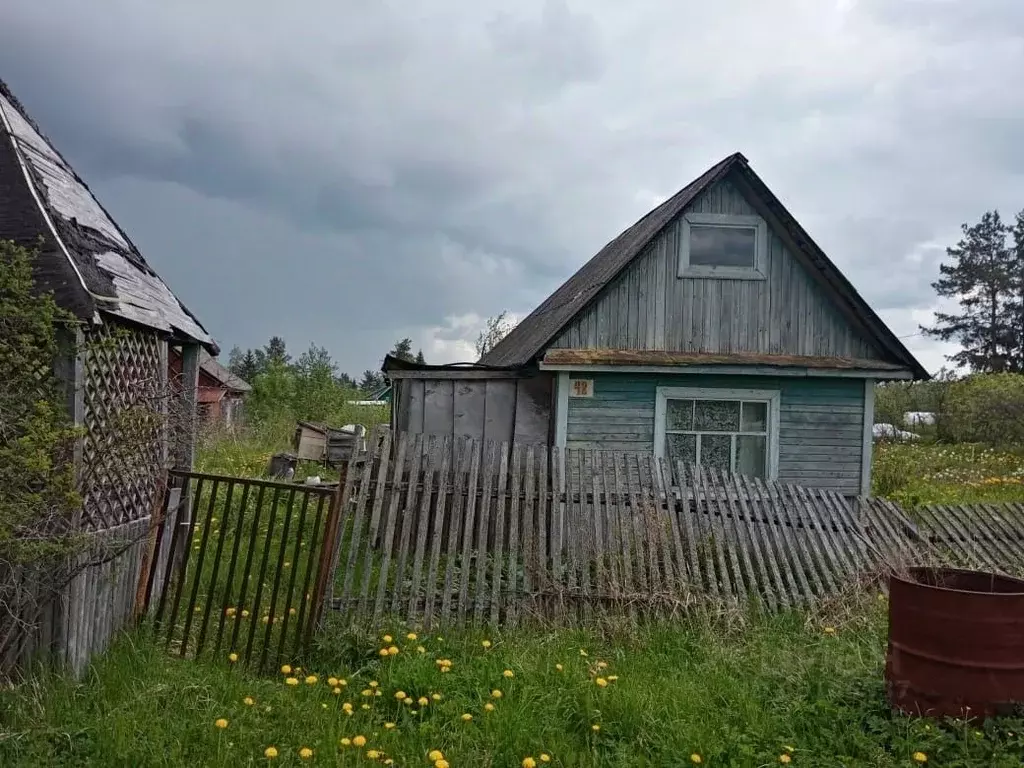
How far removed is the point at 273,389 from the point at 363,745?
925 inches

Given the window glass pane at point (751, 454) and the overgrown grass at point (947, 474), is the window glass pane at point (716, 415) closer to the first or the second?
the window glass pane at point (751, 454)

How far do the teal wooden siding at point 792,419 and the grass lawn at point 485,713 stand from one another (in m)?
4.76

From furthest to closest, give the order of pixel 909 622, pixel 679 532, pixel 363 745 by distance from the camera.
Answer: pixel 679 532 < pixel 909 622 < pixel 363 745

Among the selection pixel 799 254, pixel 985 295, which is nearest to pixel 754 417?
pixel 799 254

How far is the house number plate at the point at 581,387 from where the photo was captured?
30.9 ft

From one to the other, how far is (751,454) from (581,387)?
2515 mm

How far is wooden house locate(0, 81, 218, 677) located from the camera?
417 cm

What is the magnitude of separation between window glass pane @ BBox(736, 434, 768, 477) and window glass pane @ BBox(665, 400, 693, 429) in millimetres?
725

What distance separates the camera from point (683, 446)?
9781 millimetres

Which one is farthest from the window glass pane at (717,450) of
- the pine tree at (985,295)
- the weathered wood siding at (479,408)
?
the pine tree at (985,295)

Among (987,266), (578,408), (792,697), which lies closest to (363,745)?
(792,697)

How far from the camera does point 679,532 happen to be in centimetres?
624

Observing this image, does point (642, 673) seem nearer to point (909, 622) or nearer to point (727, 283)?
point (909, 622)

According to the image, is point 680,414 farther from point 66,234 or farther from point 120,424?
point 66,234
